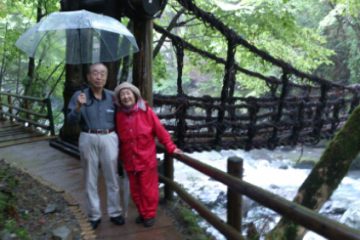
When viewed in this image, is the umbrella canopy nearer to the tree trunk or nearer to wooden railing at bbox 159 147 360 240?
wooden railing at bbox 159 147 360 240

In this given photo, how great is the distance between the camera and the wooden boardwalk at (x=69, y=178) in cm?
309

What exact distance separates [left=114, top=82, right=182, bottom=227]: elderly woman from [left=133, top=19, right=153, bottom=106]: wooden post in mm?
921

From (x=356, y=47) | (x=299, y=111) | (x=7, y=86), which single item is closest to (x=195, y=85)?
(x=356, y=47)

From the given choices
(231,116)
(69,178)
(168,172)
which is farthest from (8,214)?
(231,116)

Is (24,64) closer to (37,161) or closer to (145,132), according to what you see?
(37,161)

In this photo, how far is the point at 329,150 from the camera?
11.8ft

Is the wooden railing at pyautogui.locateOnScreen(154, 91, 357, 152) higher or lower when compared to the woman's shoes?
higher

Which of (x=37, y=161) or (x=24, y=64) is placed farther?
(x=24, y=64)

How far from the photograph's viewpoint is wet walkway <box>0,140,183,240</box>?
309 centimetres

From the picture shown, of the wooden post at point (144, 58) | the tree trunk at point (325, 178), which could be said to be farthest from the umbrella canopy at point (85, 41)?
the tree trunk at point (325, 178)

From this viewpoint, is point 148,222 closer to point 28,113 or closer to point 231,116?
point 231,116

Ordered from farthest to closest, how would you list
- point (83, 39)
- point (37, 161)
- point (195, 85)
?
1. point (195, 85)
2. point (37, 161)
3. point (83, 39)

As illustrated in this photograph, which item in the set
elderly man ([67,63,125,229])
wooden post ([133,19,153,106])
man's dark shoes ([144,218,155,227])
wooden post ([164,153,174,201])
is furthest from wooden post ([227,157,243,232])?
→ wooden post ([133,19,153,106])

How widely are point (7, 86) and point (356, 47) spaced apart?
13892 millimetres
